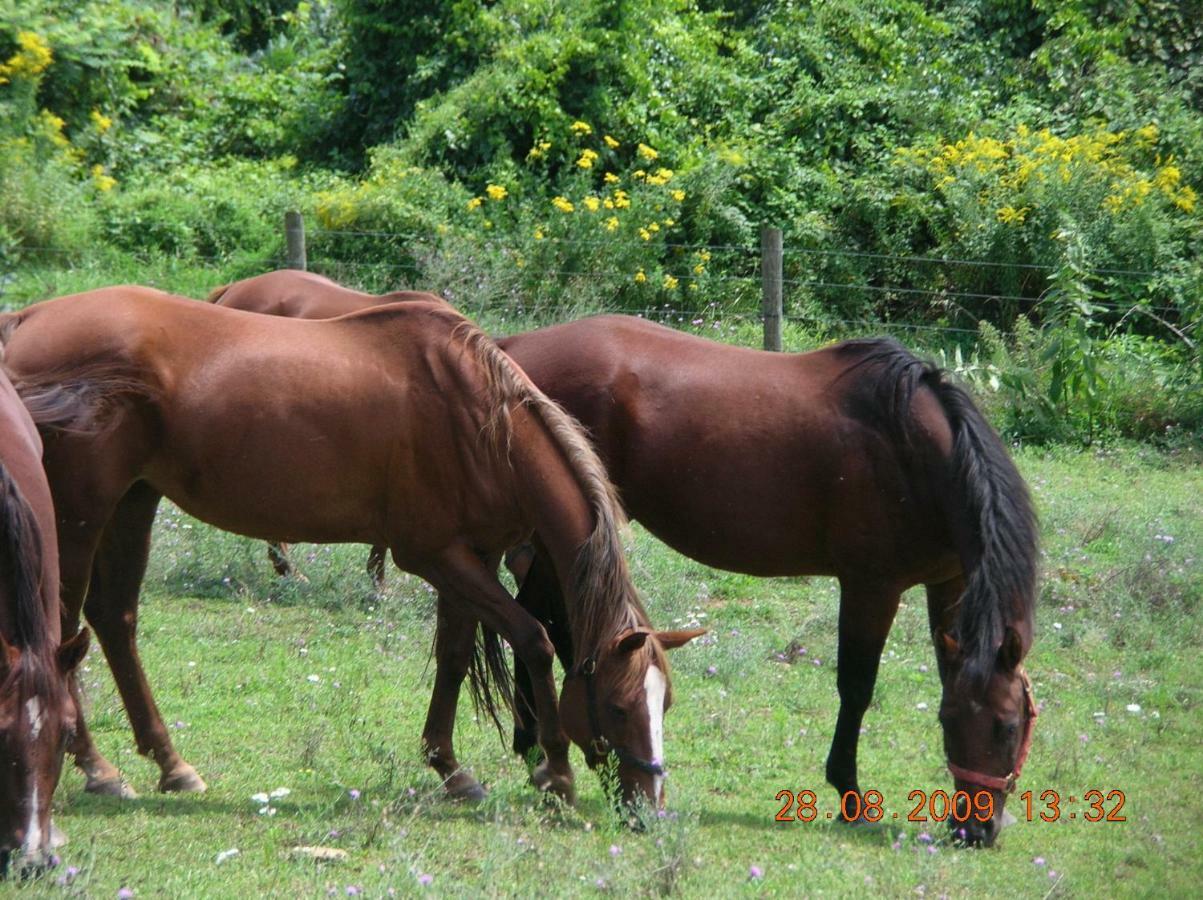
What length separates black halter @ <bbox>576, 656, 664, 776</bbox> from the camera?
4.46 m

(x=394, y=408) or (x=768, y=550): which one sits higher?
(x=394, y=408)

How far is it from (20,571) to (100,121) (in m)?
12.3

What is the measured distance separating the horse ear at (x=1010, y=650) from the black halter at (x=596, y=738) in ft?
3.88

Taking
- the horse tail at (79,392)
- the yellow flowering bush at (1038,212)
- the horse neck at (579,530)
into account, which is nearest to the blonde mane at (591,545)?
the horse neck at (579,530)

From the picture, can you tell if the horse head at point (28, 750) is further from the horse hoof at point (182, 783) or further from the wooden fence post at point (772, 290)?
the wooden fence post at point (772, 290)

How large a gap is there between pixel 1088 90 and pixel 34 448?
12.7 meters

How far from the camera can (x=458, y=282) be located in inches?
445

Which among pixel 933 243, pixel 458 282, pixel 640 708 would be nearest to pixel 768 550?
pixel 640 708

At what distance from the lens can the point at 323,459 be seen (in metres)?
4.97

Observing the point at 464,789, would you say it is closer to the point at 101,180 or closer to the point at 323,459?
the point at 323,459

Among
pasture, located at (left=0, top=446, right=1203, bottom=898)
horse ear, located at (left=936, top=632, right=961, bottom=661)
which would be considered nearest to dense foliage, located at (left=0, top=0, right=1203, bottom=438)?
pasture, located at (left=0, top=446, right=1203, bottom=898)

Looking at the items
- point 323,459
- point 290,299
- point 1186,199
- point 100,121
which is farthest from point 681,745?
point 100,121

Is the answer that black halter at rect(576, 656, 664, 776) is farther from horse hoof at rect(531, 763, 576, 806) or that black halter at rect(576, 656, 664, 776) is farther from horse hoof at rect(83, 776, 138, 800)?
horse hoof at rect(83, 776, 138, 800)

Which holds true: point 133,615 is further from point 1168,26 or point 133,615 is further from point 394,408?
point 1168,26
